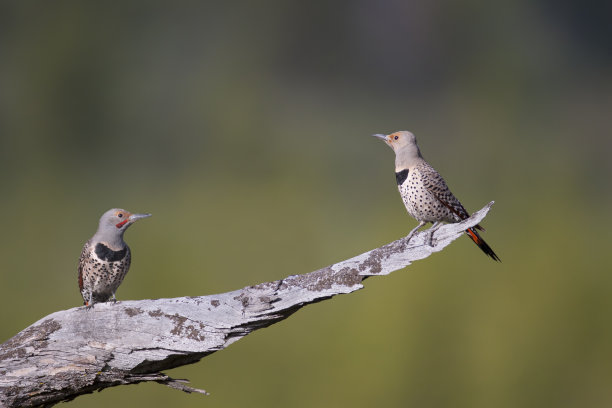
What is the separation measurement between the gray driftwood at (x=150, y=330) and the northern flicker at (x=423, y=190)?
274 millimetres

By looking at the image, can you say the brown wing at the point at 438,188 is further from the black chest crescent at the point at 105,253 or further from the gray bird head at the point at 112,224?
the black chest crescent at the point at 105,253

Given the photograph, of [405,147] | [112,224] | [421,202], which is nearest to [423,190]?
[421,202]

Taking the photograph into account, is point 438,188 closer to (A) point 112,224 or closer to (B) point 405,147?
(B) point 405,147

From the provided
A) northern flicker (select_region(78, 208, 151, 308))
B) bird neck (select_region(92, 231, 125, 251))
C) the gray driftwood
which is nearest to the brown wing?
the gray driftwood

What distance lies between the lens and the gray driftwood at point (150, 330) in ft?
10.2

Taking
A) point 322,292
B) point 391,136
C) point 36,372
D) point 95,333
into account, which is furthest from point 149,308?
point 391,136

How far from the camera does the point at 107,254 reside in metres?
3.40

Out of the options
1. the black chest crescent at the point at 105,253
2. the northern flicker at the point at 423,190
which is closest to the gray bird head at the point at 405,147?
the northern flicker at the point at 423,190

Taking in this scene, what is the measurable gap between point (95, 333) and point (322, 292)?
1.22m

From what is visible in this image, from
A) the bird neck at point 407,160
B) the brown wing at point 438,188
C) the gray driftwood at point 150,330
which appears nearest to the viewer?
the gray driftwood at point 150,330

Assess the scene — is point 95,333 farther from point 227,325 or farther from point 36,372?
point 227,325

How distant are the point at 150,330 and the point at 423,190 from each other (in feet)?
5.45

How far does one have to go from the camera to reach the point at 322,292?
3.14 metres

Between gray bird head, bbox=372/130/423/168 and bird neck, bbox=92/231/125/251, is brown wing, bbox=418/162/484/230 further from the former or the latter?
bird neck, bbox=92/231/125/251
